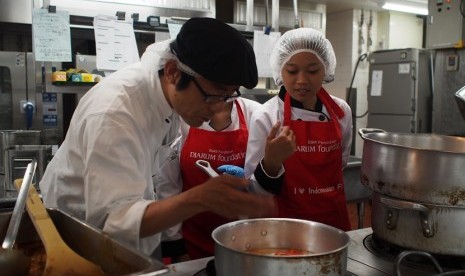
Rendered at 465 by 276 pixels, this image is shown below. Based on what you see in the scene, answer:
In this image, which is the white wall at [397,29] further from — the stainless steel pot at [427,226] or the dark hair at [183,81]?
the dark hair at [183,81]

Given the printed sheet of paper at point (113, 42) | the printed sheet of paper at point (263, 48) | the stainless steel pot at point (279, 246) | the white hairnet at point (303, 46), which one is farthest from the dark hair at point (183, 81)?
the printed sheet of paper at point (263, 48)

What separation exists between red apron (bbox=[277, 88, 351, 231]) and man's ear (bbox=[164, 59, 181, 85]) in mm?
670

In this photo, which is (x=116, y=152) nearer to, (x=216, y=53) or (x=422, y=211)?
(x=216, y=53)

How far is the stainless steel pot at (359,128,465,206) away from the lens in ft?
3.24

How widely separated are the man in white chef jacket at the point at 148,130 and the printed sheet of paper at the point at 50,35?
132 centimetres

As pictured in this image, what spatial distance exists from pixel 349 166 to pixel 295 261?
160 cm

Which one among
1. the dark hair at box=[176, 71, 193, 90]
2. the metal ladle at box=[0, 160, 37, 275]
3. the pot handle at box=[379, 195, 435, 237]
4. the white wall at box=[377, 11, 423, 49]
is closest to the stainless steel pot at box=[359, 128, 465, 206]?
the pot handle at box=[379, 195, 435, 237]

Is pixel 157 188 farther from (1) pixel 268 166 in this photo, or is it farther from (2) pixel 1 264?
(2) pixel 1 264

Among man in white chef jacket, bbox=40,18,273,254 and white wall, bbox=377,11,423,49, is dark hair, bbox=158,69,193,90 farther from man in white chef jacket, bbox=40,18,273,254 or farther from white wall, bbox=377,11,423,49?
white wall, bbox=377,11,423,49

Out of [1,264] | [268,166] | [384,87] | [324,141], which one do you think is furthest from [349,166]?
[384,87]

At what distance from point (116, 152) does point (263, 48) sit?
2141mm

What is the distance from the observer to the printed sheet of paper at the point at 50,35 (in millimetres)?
2273

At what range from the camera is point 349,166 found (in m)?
2.26

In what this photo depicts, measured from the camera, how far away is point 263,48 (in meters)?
2.96
